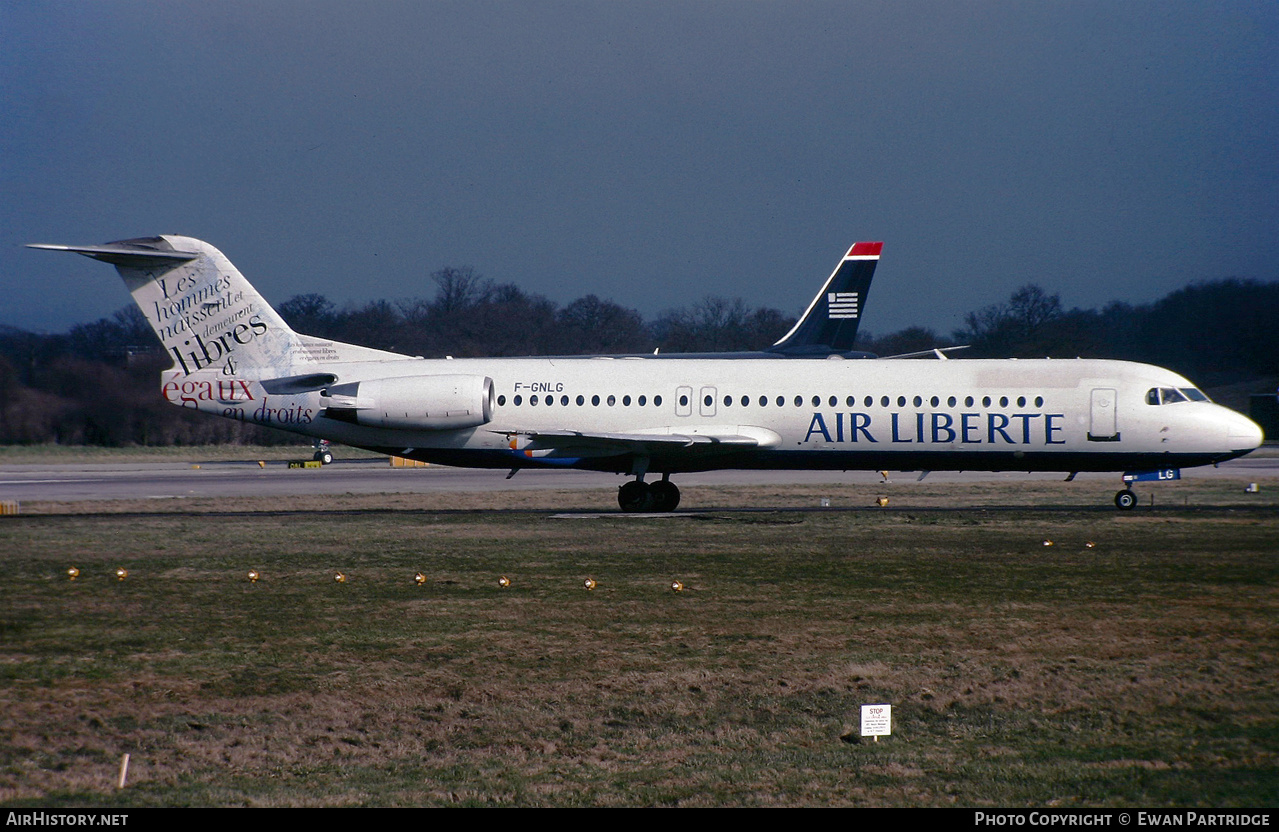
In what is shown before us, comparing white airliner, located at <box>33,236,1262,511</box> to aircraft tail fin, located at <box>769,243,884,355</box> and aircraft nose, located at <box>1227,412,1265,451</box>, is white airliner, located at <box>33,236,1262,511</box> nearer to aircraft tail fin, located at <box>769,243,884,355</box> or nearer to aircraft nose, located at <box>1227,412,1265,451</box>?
aircraft nose, located at <box>1227,412,1265,451</box>

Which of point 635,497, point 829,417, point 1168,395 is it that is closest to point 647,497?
point 635,497

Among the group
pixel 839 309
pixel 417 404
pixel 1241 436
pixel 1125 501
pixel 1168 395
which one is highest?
pixel 839 309

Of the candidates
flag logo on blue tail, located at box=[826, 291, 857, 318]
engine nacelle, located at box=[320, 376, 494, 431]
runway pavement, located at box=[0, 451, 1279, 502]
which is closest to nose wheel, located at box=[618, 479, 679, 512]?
engine nacelle, located at box=[320, 376, 494, 431]

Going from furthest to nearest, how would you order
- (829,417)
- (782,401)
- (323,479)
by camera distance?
(323,479) → (782,401) → (829,417)

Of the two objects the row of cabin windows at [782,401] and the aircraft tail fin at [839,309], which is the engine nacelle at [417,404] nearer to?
the row of cabin windows at [782,401]

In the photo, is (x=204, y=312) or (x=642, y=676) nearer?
(x=642, y=676)

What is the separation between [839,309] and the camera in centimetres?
4212

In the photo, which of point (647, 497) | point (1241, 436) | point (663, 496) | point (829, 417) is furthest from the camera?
point (663, 496)

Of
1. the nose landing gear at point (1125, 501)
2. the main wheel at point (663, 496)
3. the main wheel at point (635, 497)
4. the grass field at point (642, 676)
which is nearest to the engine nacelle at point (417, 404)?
the main wheel at point (635, 497)

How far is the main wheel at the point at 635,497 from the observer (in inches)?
1018

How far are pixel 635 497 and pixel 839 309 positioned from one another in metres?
18.6

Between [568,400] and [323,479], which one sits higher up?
[568,400]

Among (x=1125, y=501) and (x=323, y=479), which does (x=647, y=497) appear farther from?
(x=323, y=479)
